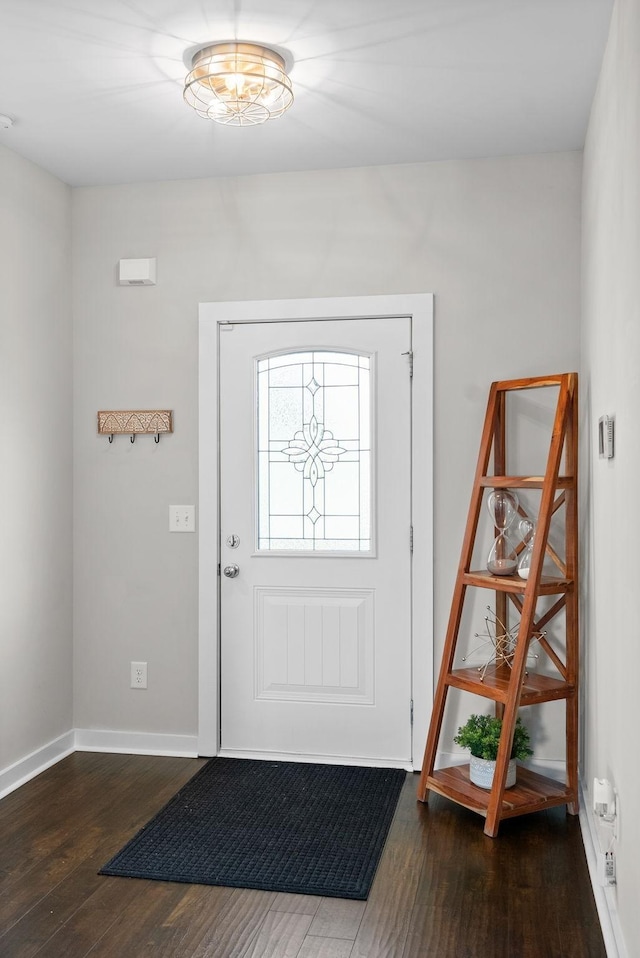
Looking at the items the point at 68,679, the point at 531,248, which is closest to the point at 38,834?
the point at 68,679

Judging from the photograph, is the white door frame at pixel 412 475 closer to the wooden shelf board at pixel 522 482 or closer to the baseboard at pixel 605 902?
the wooden shelf board at pixel 522 482

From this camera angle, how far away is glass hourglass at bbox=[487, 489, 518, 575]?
339 centimetres

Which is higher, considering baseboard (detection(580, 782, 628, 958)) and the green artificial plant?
the green artificial plant

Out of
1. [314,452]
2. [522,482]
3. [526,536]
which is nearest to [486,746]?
[526,536]

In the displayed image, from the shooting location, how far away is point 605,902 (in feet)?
7.94

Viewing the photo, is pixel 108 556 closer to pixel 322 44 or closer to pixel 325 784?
pixel 325 784

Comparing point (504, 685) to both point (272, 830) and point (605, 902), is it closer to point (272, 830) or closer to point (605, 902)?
point (605, 902)

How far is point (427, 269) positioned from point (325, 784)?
7.12ft

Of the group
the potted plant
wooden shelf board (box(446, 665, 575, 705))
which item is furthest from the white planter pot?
wooden shelf board (box(446, 665, 575, 705))

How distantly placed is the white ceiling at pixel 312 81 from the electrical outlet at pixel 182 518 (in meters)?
1.47

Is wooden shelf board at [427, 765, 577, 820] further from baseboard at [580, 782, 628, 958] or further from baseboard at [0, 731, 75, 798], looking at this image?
baseboard at [0, 731, 75, 798]

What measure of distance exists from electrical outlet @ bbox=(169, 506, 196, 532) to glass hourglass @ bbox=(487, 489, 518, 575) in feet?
4.28

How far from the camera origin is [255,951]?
229cm

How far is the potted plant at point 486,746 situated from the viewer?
3.19 m
